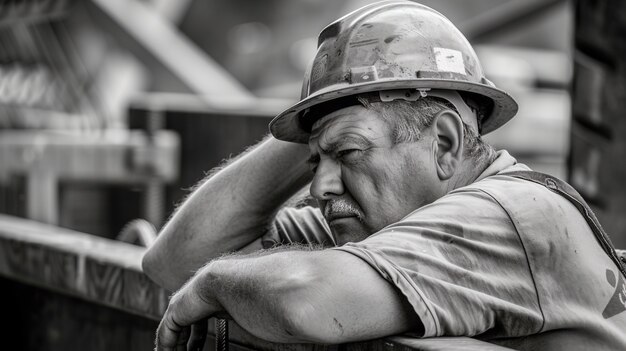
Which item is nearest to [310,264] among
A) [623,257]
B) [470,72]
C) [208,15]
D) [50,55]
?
[470,72]

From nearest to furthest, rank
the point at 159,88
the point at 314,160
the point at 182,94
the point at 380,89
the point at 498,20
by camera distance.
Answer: the point at 380,89 → the point at 314,160 → the point at 182,94 → the point at 159,88 → the point at 498,20

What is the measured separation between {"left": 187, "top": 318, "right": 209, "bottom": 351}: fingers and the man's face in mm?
467

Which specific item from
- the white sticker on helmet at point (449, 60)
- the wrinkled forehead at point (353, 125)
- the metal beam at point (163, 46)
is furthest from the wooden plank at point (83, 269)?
the metal beam at point (163, 46)

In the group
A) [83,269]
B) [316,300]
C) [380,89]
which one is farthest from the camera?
[83,269]

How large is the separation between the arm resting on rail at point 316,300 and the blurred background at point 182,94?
3.89 meters

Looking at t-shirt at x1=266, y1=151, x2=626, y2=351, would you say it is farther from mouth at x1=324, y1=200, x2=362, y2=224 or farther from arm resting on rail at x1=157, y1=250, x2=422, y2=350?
mouth at x1=324, y1=200, x2=362, y2=224

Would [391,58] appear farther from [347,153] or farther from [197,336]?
[197,336]

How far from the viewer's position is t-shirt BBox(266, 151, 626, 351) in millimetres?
2688

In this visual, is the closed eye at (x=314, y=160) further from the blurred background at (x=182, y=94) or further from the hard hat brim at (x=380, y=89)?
the blurred background at (x=182, y=94)

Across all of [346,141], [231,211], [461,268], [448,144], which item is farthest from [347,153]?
[231,211]

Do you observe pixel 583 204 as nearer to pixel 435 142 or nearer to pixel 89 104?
pixel 435 142

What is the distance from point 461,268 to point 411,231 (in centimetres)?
16

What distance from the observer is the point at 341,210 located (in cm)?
318

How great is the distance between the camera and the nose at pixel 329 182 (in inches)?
126
